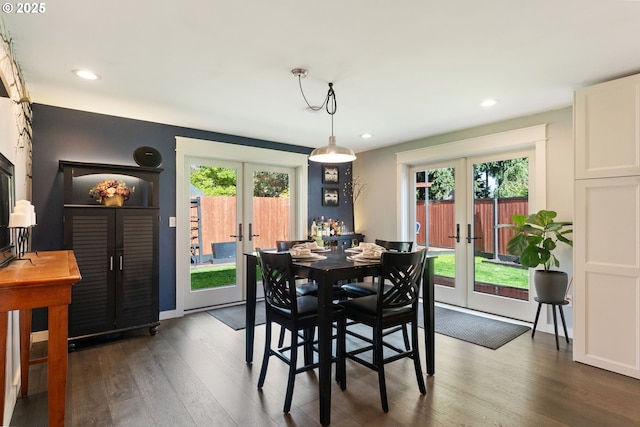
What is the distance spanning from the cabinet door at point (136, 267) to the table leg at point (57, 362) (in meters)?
1.92

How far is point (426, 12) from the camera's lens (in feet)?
6.11

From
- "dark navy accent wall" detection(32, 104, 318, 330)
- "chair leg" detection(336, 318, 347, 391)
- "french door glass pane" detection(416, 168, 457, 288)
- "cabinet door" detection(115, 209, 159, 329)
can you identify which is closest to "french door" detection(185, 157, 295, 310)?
"dark navy accent wall" detection(32, 104, 318, 330)

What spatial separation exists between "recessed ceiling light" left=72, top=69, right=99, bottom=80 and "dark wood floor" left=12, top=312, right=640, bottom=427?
93.4 inches

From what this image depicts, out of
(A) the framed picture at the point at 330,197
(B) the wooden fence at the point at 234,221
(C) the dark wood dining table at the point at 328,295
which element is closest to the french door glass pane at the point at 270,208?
(B) the wooden fence at the point at 234,221

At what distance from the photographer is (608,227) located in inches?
106

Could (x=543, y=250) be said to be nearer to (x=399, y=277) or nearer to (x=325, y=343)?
(x=399, y=277)

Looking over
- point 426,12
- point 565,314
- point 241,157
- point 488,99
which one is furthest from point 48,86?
point 565,314

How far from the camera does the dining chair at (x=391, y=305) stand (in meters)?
2.20

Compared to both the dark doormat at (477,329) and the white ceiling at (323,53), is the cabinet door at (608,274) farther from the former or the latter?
the white ceiling at (323,53)

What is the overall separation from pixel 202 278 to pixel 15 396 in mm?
2354

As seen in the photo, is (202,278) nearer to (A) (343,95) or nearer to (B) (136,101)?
(B) (136,101)

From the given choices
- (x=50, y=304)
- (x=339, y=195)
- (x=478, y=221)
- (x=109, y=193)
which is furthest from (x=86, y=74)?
(x=478, y=221)

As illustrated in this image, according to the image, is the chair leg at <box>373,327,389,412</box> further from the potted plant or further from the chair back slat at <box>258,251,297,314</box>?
the potted plant

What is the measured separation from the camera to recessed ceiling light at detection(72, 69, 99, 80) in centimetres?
262
